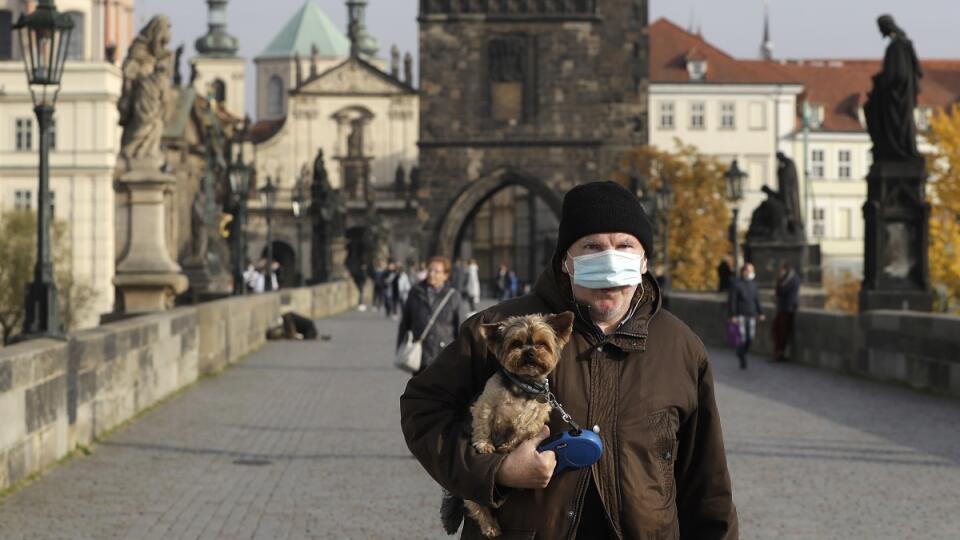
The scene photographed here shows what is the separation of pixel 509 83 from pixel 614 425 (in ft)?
211

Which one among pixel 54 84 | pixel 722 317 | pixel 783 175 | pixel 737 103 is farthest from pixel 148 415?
pixel 737 103

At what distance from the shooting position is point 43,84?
14.8m

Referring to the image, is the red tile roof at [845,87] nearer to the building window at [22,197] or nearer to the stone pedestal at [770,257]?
the building window at [22,197]

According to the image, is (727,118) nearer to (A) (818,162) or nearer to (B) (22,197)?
(A) (818,162)

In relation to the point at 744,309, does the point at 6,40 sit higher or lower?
higher

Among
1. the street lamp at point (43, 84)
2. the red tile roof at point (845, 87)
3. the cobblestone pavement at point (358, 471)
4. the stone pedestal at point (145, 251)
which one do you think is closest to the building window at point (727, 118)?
the red tile roof at point (845, 87)

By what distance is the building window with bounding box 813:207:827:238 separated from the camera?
101 m

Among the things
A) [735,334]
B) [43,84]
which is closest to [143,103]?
[43,84]

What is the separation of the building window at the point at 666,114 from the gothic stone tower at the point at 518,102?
96.0 ft

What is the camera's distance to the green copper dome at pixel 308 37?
160375 mm

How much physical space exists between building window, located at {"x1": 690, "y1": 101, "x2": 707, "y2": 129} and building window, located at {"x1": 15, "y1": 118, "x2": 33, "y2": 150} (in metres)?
33.1

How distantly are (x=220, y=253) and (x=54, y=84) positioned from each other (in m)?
22.2

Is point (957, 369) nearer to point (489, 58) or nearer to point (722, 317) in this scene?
point (722, 317)

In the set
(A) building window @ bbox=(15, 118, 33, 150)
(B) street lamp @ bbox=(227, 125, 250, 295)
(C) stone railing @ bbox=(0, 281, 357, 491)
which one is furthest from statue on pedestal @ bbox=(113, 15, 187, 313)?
(A) building window @ bbox=(15, 118, 33, 150)
